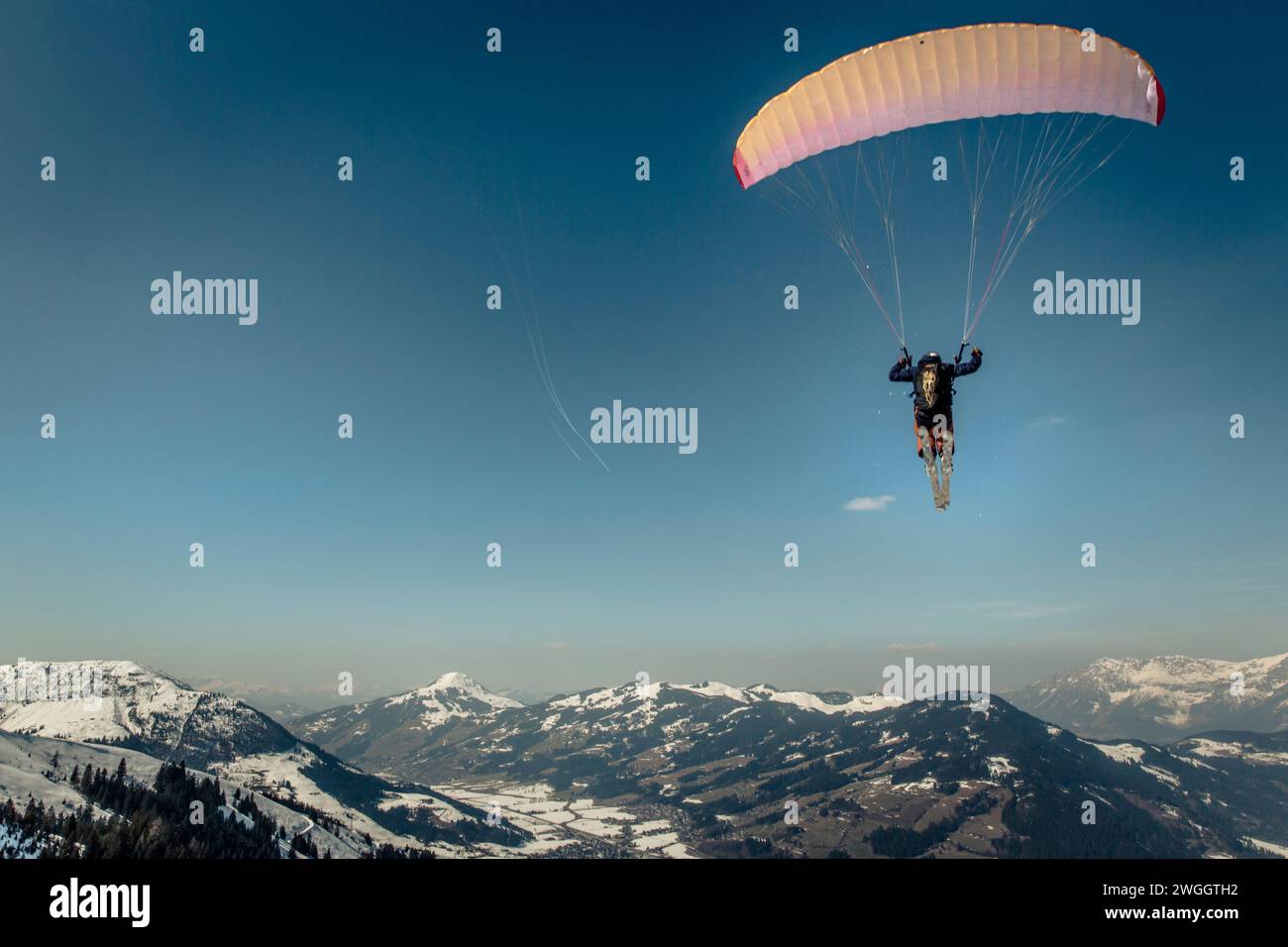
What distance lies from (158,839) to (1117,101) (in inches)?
6417

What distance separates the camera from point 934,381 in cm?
2038

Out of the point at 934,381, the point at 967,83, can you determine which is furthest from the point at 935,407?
the point at 967,83

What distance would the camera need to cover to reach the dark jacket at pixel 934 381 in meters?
20.4

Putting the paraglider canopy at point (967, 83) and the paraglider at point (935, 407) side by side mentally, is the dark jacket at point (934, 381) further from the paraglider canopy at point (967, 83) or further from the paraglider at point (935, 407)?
the paraglider canopy at point (967, 83)

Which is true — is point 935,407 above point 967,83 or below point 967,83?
below

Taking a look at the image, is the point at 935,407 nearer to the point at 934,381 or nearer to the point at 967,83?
the point at 934,381

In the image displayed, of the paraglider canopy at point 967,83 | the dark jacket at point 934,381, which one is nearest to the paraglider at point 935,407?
the dark jacket at point 934,381

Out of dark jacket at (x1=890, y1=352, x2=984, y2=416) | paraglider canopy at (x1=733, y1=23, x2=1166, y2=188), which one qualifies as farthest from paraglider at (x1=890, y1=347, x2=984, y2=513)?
paraglider canopy at (x1=733, y1=23, x2=1166, y2=188)
